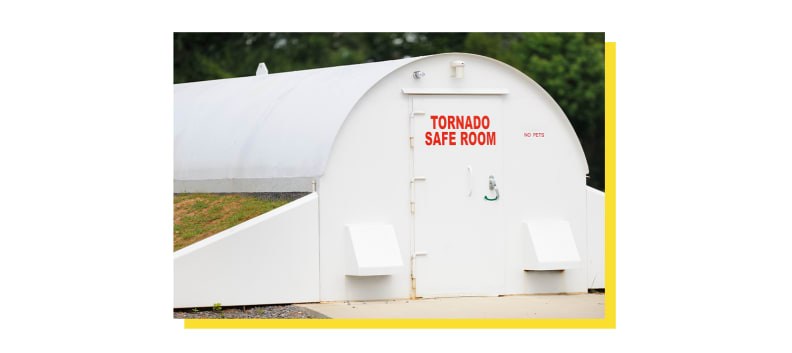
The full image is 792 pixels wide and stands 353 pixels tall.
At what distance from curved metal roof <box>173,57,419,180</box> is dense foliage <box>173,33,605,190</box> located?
50.1ft

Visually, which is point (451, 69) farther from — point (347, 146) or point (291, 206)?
point (291, 206)

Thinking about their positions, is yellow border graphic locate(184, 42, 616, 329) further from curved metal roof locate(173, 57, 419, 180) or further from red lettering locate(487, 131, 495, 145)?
red lettering locate(487, 131, 495, 145)

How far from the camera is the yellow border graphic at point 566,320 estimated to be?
9.77m

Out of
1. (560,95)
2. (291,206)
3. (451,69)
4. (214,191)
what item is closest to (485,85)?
(451,69)

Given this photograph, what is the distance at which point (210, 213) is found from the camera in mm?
13031

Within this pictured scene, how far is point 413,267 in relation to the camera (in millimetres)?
12156

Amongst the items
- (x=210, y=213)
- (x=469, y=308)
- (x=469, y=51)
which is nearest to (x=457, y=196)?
(x=469, y=308)

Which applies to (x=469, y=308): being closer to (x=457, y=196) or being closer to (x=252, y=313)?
(x=457, y=196)

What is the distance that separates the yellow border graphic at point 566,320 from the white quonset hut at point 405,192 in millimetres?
884

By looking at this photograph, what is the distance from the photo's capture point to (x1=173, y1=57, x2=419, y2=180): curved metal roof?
1212 centimetres

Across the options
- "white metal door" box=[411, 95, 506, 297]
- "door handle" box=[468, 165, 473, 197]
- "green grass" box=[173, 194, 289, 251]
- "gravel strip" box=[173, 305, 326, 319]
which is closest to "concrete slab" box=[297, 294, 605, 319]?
"gravel strip" box=[173, 305, 326, 319]

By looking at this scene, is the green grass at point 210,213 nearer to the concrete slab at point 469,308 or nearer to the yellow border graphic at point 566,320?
the concrete slab at point 469,308

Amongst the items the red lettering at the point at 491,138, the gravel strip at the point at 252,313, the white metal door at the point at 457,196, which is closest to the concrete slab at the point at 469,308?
the gravel strip at the point at 252,313

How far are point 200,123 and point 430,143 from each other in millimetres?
3273
